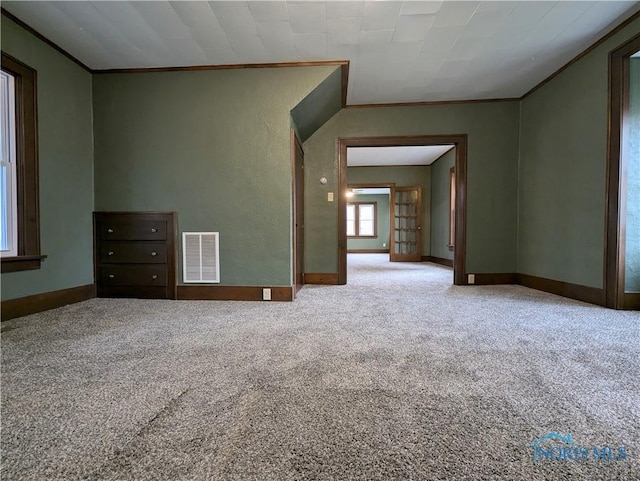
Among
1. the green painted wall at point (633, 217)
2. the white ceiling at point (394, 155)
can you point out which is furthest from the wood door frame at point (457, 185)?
the white ceiling at point (394, 155)

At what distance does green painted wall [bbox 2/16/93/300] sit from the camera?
262cm

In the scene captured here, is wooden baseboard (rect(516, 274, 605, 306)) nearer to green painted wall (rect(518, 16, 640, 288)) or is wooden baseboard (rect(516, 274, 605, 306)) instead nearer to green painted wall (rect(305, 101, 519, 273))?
green painted wall (rect(518, 16, 640, 288))

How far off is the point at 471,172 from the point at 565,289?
1.82m

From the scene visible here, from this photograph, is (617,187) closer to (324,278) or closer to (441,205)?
(324,278)

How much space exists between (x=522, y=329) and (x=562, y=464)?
1.52 metres

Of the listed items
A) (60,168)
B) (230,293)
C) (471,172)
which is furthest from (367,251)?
(60,168)

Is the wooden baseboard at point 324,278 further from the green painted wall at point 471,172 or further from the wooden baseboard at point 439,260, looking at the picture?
the wooden baseboard at point 439,260

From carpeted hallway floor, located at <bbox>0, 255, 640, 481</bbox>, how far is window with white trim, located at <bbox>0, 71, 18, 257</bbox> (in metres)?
0.74

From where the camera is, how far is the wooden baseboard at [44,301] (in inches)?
96.0

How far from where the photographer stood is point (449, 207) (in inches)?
266

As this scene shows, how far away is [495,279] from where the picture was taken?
4172mm

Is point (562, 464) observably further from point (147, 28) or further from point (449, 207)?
point (449, 207)

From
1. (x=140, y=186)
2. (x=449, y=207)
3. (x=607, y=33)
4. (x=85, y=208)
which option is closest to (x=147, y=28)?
(x=140, y=186)

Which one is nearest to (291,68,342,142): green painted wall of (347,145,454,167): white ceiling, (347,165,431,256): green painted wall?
(347,145,454,167): white ceiling
